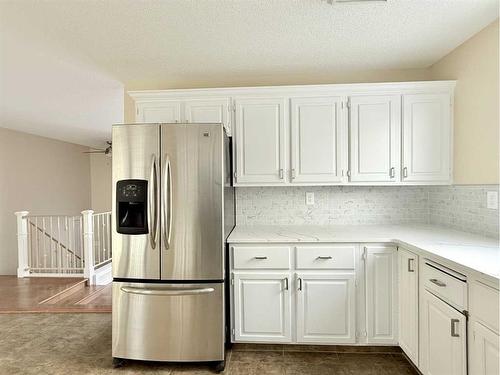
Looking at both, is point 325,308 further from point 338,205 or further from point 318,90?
point 318,90

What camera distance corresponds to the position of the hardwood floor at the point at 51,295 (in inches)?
130

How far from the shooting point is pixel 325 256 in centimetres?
233

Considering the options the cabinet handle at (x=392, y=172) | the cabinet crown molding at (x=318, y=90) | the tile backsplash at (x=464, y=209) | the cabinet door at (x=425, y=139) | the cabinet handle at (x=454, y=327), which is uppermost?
the cabinet crown molding at (x=318, y=90)

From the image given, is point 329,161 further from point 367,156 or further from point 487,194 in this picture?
point 487,194

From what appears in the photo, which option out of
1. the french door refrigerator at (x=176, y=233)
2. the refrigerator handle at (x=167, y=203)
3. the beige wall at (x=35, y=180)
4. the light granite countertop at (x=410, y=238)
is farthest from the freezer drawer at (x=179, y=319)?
the beige wall at (x=35, y=180)

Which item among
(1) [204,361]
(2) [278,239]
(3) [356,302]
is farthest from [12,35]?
(3) [356,302]

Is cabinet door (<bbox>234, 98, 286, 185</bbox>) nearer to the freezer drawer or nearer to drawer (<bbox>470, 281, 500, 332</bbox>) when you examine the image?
the freezer drawer

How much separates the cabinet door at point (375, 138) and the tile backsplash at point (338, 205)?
35 centimetres

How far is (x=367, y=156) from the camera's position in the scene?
105 inches

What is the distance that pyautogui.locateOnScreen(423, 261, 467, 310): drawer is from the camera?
61.9 inches

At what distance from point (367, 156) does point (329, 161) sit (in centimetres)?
33

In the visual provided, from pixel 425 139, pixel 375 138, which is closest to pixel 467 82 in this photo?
pixel 425 139

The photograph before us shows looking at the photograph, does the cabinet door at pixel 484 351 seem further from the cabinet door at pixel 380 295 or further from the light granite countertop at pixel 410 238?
the cabinet door at pixel 380 295

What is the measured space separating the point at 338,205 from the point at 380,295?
37.2 inches
